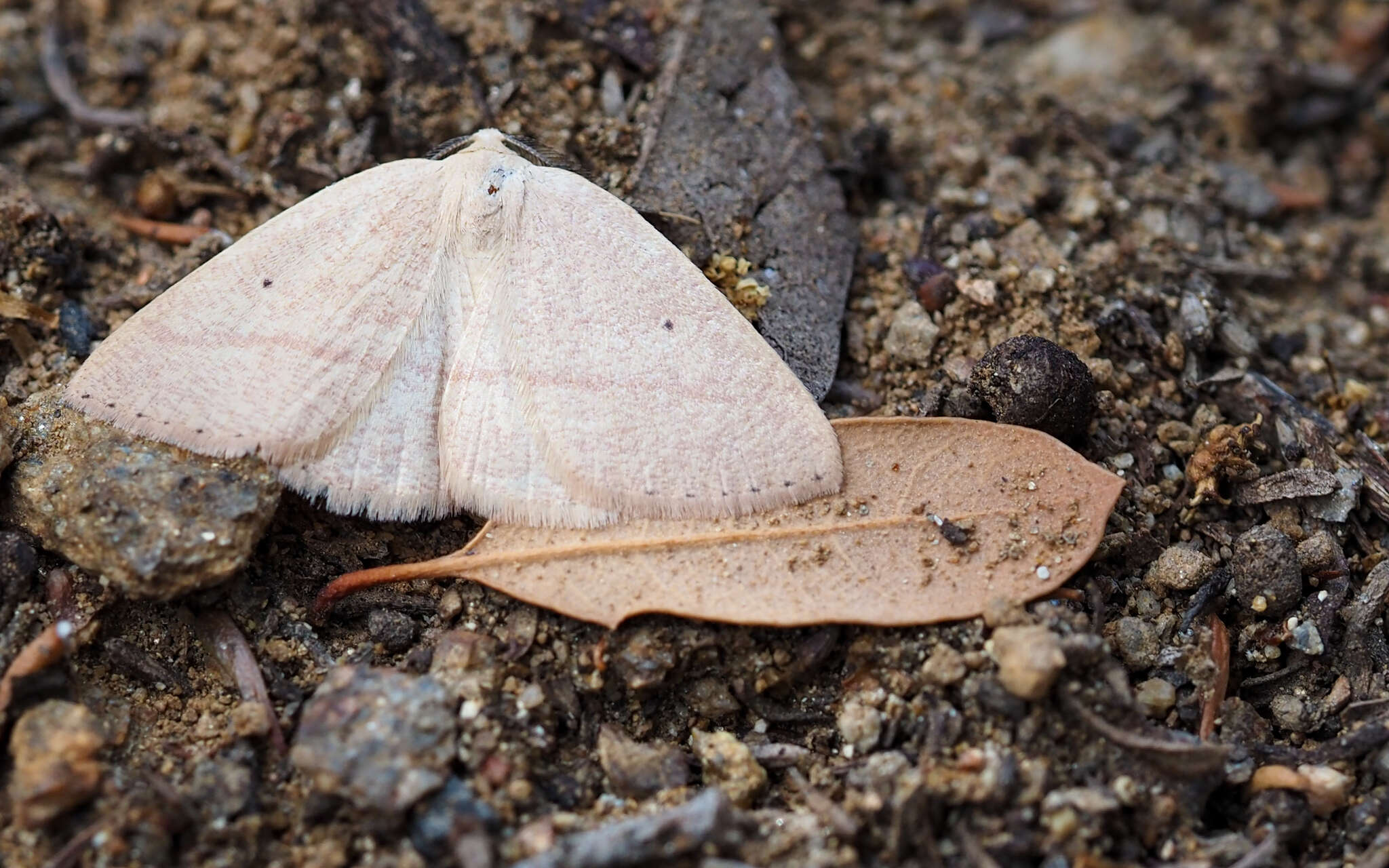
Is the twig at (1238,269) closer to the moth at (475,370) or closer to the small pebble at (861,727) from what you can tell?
the moth at (475,370)

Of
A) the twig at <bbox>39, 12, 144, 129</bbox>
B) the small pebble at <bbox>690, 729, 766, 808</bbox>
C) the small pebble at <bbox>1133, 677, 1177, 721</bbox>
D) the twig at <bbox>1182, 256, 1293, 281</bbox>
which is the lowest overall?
the small pebble at <bbox>690, 729, 766, 808</bbox>

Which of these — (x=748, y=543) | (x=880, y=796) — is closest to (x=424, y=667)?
(x=748, y=543)

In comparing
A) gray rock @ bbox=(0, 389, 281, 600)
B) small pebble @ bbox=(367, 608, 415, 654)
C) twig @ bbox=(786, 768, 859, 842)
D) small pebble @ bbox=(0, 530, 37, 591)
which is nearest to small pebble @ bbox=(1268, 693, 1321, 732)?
twig @ bbox=(786, 768, 859, 842)

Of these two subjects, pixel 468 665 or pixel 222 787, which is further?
pixel 468 665

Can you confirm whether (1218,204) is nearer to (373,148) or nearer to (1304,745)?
(1304,745)

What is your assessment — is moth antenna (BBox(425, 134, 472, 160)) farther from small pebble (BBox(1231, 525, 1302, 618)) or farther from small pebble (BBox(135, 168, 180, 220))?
small pebble (BBox(1231, 525, 1302, 618))

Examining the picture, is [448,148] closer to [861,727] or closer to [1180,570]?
[861,727]

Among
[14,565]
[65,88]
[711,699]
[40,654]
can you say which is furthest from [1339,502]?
[65,88]
